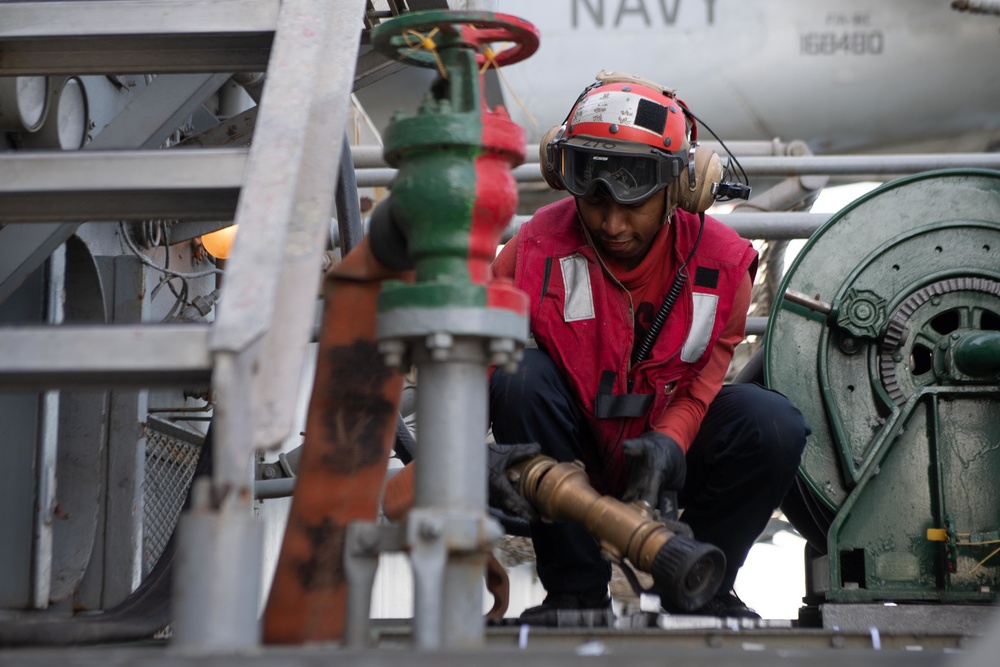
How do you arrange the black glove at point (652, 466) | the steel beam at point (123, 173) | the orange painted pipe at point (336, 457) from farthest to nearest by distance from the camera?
the black glove at point (652, 466) → the steel beam at point (123, 173) → the orange painted pipe at point (336, 457)

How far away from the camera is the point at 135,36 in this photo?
6.95ft

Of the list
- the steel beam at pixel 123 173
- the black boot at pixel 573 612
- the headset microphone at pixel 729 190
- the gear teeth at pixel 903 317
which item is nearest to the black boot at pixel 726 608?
the black boot at pixel 573 612

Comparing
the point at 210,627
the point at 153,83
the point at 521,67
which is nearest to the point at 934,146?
the point at 521,67

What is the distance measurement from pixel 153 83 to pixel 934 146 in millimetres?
6461

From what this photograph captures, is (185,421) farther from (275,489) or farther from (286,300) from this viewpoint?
(286,300)

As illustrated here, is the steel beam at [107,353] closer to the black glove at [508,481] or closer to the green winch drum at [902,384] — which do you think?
the black glove at [508,481]

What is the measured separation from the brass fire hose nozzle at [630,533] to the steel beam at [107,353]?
3.08 ft

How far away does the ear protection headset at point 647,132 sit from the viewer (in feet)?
9.04

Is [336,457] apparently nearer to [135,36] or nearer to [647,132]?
[135,36]

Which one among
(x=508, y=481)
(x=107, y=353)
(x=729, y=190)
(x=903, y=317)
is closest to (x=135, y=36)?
(x=107, y=353)

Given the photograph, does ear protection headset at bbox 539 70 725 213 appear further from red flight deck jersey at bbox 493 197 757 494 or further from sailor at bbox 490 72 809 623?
red flight deck jersey at bbox 493 197 757 494

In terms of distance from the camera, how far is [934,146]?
7930 mm

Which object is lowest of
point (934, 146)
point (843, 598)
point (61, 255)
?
point (843, 598)

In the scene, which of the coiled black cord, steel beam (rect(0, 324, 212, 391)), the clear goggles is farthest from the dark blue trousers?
steel beam (rect(0, 324, 212, 391))
